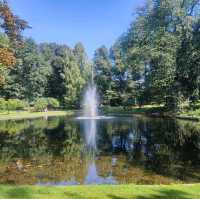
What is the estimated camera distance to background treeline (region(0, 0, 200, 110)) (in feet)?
79.6

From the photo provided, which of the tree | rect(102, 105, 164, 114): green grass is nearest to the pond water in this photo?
rect(102, 105, 164, 114): green grass

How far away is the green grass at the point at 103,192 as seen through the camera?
5.97 metres

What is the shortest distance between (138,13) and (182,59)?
19.6 m

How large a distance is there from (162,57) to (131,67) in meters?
19.5

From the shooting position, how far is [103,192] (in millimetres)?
Result: 6336

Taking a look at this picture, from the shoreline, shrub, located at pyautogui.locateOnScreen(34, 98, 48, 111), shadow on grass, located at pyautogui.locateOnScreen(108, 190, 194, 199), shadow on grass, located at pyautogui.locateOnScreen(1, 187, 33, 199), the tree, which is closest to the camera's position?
shadow on grass, located at pyautogui.locateOnScreen(1, 187, 33, 199)

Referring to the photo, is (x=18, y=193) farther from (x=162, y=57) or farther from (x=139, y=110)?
(x=139, y=110)

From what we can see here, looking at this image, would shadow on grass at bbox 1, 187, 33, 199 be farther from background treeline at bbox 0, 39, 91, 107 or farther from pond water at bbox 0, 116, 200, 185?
background treeline at bbox 0, 39, 91, 107

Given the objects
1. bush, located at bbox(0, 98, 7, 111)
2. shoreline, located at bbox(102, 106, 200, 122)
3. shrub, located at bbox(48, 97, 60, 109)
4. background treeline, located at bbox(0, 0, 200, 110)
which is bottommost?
shoreline, located at bbox(102, 106, 200, 122)

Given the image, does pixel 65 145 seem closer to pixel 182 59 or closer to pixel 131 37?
pixel 182 59

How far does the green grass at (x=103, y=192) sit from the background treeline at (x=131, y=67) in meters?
12.2

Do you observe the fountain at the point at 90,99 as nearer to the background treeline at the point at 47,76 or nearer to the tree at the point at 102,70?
the tree at the point at 102,70

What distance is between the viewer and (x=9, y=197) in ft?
19.0

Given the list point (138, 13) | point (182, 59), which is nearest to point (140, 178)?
point (182, 59)
